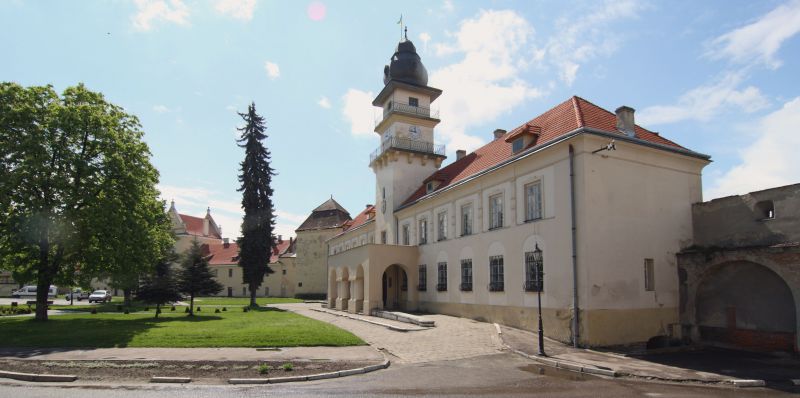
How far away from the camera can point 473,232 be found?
83.4 feet

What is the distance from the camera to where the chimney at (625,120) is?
802 inches

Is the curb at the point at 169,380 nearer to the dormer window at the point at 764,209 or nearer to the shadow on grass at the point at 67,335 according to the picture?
the shadow on grass at the point at 67,335

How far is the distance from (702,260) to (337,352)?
1383 cm

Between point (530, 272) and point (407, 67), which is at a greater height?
point (407, 67)

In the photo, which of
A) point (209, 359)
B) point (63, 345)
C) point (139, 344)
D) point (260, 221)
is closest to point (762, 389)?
point (209, 359)

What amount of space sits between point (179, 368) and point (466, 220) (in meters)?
16.8

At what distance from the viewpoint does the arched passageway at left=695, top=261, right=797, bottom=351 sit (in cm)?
1734

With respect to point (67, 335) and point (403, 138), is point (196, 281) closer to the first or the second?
point (67, 335)

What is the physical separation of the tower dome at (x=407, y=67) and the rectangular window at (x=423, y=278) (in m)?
14.3

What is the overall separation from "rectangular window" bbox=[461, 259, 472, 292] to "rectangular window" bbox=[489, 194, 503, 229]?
9.02 ft

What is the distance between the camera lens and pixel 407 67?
37750 millimetres

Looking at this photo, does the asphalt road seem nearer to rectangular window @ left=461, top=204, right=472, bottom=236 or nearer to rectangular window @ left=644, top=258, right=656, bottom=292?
rectangular window @ left=644, top=258, right=656, bottom=292

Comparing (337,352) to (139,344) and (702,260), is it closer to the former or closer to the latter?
(139,344)

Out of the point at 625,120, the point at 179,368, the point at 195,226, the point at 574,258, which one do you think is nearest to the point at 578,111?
the point at 625,120
